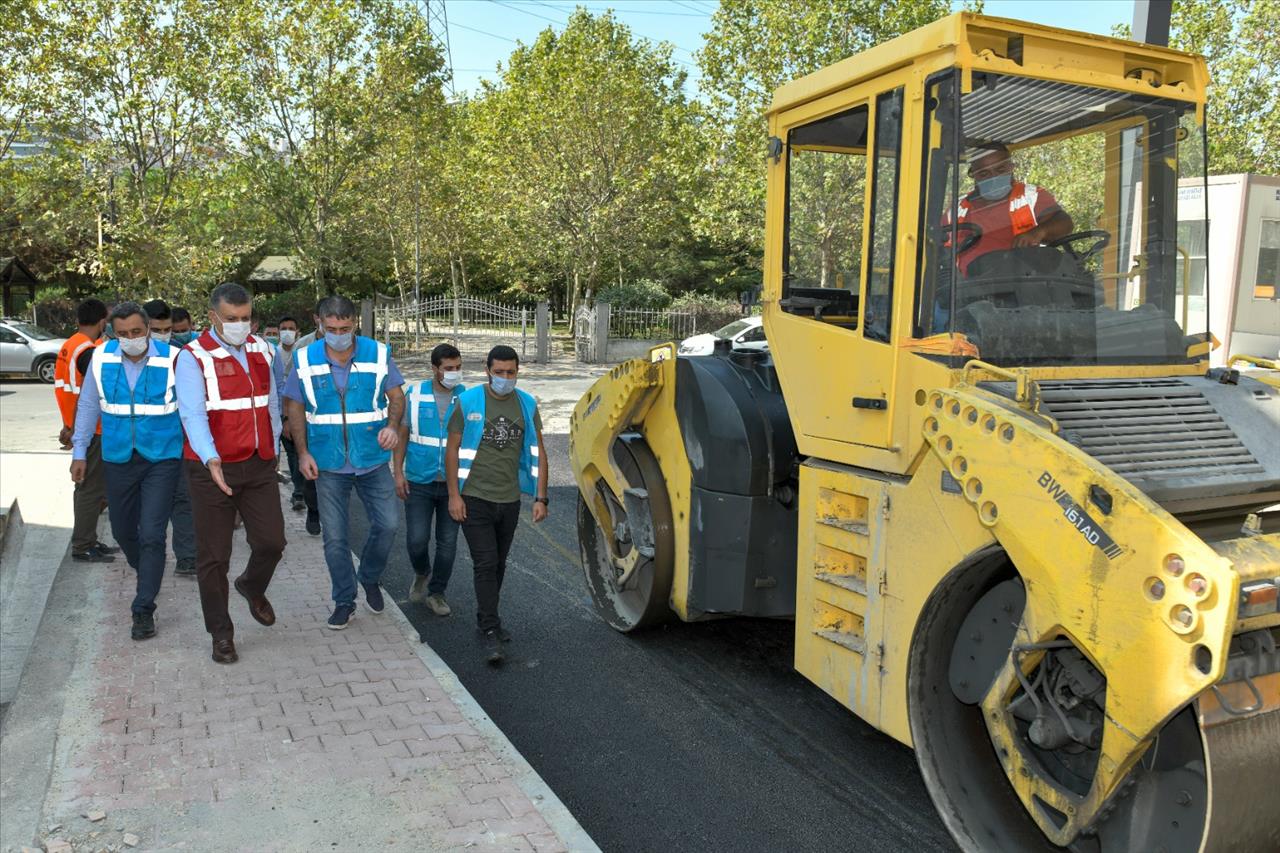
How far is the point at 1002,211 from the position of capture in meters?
3.80

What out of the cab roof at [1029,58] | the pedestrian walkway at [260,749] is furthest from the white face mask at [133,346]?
the cab roof at [1029,58]

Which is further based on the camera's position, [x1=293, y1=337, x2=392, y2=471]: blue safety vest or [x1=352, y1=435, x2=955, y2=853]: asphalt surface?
[x1=293, y1=337, x2=392, y2=471]: blue safety vest

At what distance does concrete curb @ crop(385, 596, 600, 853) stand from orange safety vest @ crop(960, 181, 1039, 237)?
8.90 feet

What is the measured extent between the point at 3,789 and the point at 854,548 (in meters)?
3.33

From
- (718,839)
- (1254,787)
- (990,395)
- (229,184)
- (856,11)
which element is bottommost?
(718,839)

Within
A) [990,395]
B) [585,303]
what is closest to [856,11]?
[585,303]

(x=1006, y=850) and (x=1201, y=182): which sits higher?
(x=1201, y=182)

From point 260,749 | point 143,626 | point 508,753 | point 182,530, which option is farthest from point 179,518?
point 508,753

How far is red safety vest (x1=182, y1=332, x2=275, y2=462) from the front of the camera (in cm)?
500

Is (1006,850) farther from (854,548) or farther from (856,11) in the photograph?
(856,11)

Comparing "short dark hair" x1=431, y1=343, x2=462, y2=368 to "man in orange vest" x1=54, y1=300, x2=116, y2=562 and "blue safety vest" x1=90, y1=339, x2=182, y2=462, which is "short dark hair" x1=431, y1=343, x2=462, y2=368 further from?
"man in orange vest" x1=54, y1=300, x2=116, y2=562

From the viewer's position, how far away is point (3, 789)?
379 centimetres

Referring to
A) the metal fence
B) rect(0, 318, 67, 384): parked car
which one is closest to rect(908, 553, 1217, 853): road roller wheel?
rect(0, 318, 67, 384): parked car

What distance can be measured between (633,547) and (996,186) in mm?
2717
